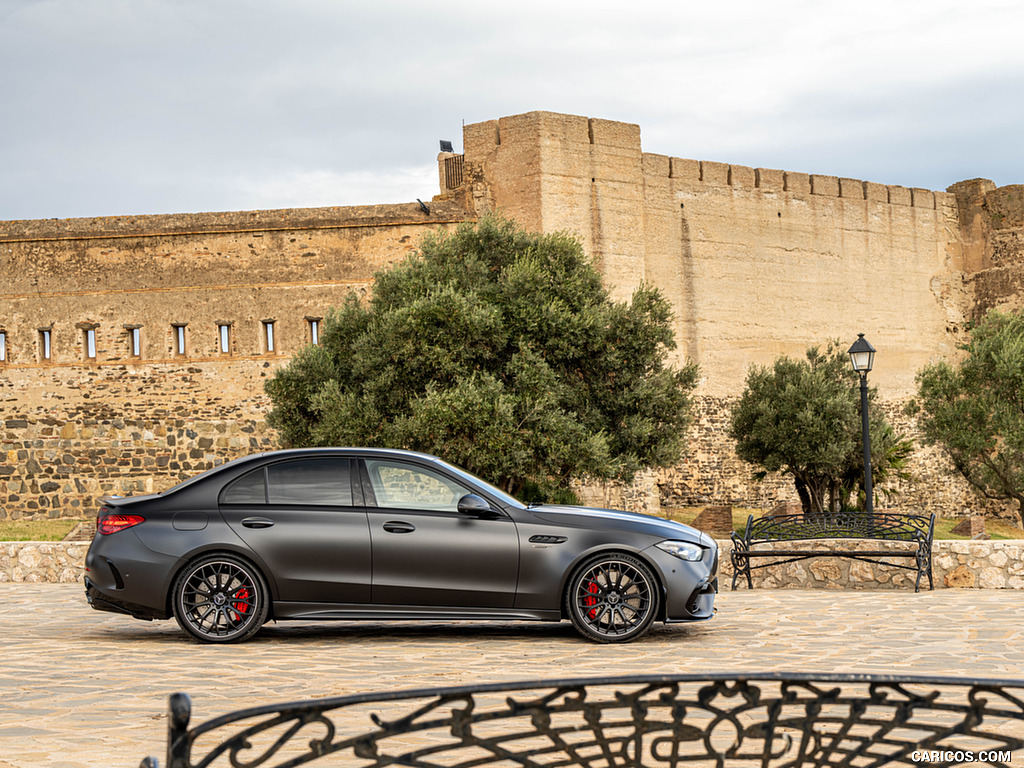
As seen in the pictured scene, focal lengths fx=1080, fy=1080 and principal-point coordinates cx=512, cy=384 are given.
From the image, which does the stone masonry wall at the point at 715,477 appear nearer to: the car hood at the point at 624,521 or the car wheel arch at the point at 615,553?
the car hood at the point at 624,521

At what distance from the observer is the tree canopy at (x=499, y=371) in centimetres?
1806

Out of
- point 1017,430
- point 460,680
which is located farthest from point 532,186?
point 460,680

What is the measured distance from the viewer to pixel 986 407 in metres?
25.8

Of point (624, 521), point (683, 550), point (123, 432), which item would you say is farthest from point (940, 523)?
point (624, 521)

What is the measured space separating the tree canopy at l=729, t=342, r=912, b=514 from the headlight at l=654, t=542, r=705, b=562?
19.3 meters

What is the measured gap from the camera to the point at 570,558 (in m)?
7.79

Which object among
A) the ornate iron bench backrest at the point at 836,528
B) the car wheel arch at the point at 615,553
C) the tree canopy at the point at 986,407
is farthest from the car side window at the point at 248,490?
the tree canopy at the point at 986,407

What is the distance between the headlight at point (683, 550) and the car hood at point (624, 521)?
53mm

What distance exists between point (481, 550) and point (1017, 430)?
829 inches

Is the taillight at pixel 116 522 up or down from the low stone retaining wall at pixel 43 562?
up

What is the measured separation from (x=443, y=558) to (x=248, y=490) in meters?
1.58

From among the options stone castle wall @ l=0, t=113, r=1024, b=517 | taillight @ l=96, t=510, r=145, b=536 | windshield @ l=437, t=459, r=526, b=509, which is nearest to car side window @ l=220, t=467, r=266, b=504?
taillight @ l=96, t=510, r=145, b=536

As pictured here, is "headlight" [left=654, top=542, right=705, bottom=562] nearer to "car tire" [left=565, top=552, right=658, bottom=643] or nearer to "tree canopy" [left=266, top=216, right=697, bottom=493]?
"car tire" [left=565, top=552, right=658, bottom=643]

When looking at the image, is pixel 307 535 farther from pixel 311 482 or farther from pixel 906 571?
pixel 906 571
